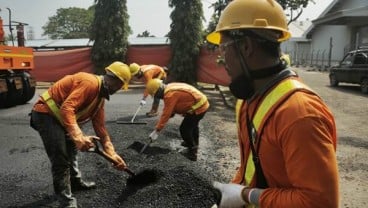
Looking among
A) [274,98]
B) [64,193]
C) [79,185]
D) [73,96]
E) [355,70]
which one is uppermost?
[274,98]

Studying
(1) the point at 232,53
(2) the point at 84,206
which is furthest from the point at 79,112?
(1) the point at 232,53

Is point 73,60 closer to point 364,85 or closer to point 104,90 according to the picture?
point 364,85

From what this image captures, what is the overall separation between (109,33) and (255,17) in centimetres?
1662

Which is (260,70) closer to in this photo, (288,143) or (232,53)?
(232,53)

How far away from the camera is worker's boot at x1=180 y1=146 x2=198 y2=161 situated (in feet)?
21.0

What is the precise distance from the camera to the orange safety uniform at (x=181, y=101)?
6.16m

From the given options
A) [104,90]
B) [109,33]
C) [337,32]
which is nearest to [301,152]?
[104,90]

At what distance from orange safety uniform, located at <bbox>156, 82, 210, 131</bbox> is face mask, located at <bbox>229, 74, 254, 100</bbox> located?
4.38m

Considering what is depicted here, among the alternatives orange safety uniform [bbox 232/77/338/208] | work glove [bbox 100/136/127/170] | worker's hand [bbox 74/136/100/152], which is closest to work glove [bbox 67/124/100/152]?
worker's hand [bbox 74/136/100/152]

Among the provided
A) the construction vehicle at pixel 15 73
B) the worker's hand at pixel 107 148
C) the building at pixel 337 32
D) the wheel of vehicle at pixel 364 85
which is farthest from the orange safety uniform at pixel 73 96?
the building at pixel 337 32

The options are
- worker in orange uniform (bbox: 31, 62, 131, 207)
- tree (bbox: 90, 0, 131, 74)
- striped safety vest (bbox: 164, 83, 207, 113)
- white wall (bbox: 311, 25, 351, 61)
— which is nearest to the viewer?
worker in orange uniform (bbox: 31, 62, 131, 207)

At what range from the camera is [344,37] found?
89.4ft

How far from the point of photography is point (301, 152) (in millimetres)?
1341

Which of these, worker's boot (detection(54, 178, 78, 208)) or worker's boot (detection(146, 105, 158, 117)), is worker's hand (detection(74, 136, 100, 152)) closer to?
worker's boot (detection(54, 178, 78, 208))
